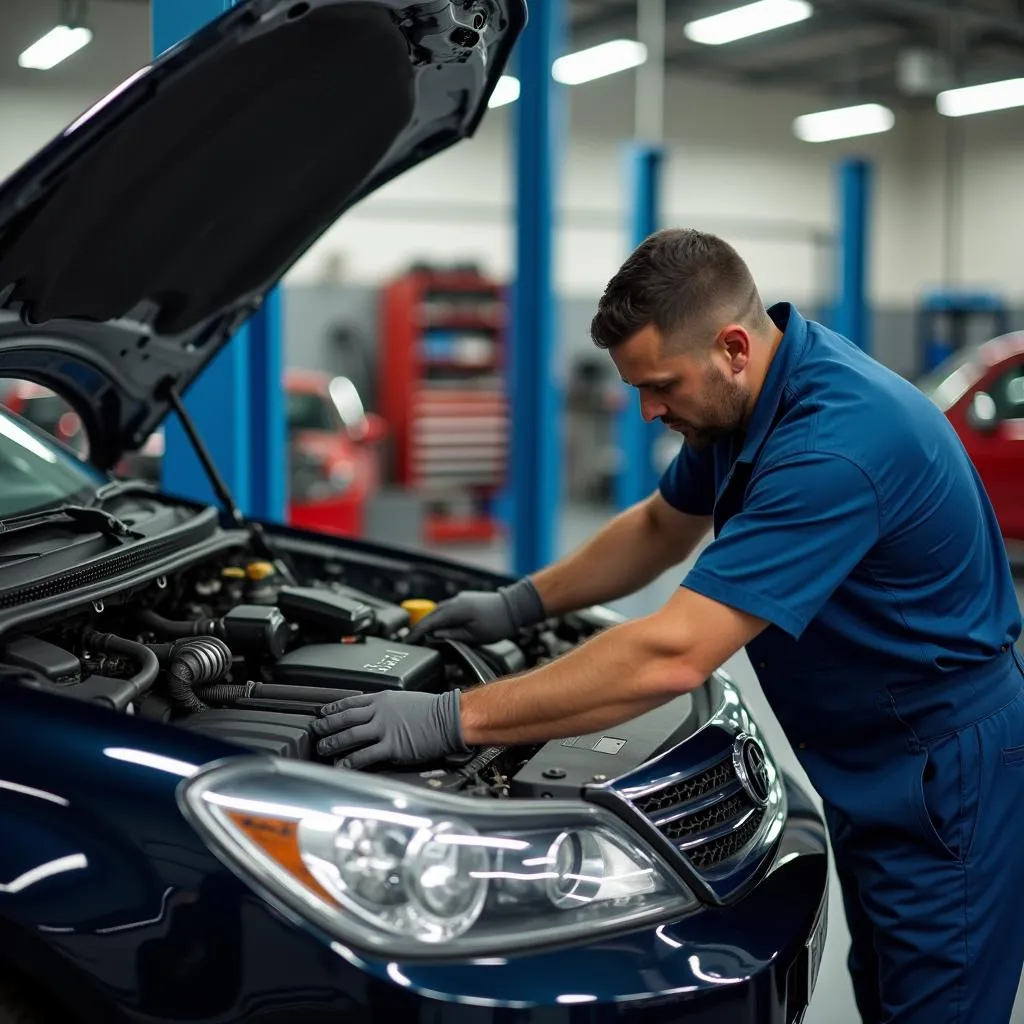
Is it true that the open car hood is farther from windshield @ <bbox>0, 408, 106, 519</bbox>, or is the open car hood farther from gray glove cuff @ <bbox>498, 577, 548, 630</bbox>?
gray glove cuff @ <bbox>498, 577, 548, 630</bbox>

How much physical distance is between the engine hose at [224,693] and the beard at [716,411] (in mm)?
728

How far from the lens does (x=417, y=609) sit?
6.84 feet

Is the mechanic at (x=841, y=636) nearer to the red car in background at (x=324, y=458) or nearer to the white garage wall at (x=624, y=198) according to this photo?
the red car in background at (x=324, y=458)

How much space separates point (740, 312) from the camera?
154 centimetres

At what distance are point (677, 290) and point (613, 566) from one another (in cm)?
73

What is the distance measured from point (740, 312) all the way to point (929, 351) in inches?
465

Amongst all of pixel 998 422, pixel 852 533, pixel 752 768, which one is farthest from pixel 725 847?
pixel 998 422

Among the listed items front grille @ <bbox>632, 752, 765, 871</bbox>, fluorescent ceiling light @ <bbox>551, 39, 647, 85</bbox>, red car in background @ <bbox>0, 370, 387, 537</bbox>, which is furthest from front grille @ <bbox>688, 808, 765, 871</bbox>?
fluorescent ceiling light @ <bbox>551, 39, 647, 85</bbox>

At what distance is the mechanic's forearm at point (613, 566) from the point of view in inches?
82.4

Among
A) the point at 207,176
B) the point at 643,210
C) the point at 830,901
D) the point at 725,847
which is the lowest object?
the point at 830,901

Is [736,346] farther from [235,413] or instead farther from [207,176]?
[235,413]

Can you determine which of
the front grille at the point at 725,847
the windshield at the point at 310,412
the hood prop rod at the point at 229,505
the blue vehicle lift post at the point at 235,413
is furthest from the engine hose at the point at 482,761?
the windshield at the point at 310,412

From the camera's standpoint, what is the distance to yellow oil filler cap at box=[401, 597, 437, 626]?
2062mm

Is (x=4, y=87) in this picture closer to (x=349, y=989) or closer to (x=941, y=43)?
(x=349, y=989)
